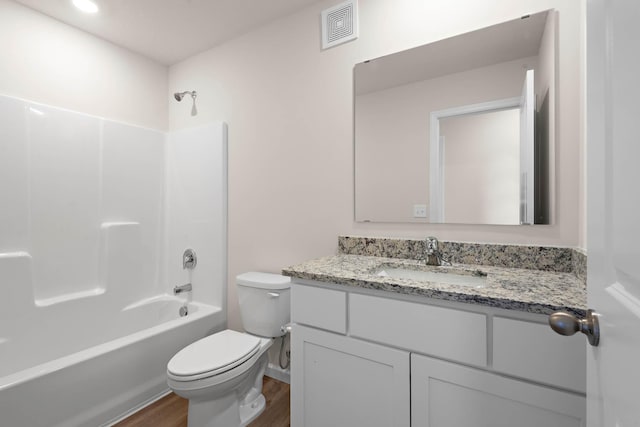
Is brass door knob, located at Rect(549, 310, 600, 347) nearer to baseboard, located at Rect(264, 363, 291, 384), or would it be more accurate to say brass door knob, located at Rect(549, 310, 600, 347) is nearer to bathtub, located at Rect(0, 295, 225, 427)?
baseboard, located at Rect(264, 363, 291, 384)

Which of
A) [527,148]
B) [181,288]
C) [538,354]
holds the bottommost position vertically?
[181,288]

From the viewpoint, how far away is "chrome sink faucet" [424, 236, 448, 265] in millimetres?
1384

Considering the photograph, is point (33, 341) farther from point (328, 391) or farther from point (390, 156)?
point (390, 156)

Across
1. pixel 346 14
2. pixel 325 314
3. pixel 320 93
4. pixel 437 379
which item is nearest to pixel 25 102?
pixel 320 93

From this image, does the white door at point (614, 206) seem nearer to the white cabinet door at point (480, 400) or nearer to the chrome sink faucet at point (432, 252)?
the white cabinet door at point (480, 400)

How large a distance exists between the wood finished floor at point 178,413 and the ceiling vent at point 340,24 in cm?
220

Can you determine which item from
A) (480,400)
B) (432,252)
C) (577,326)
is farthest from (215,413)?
(577,326)

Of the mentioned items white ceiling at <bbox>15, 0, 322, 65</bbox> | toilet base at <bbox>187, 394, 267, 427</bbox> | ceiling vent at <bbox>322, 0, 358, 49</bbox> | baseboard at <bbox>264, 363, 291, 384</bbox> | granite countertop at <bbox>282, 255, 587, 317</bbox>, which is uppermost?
white ceiling at <bbox>15, 0, 322, 65</bbox>

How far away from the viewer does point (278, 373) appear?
79.0 inches

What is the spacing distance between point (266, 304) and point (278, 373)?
0.59 m

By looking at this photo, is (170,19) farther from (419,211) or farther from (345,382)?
(345,382)

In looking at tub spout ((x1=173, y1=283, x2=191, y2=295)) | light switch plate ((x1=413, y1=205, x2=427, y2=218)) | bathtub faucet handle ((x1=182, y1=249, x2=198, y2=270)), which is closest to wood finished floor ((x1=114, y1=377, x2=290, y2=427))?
tub spout ((x1=173, y1=283, x2=191, y2=295))

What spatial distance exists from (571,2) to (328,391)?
1900 millimetres

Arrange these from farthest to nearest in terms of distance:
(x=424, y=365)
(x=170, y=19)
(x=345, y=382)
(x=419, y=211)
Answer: (x=170, y=19) → (x=419, y=211) → (x=345, y=382) → (x=424, y=365)
